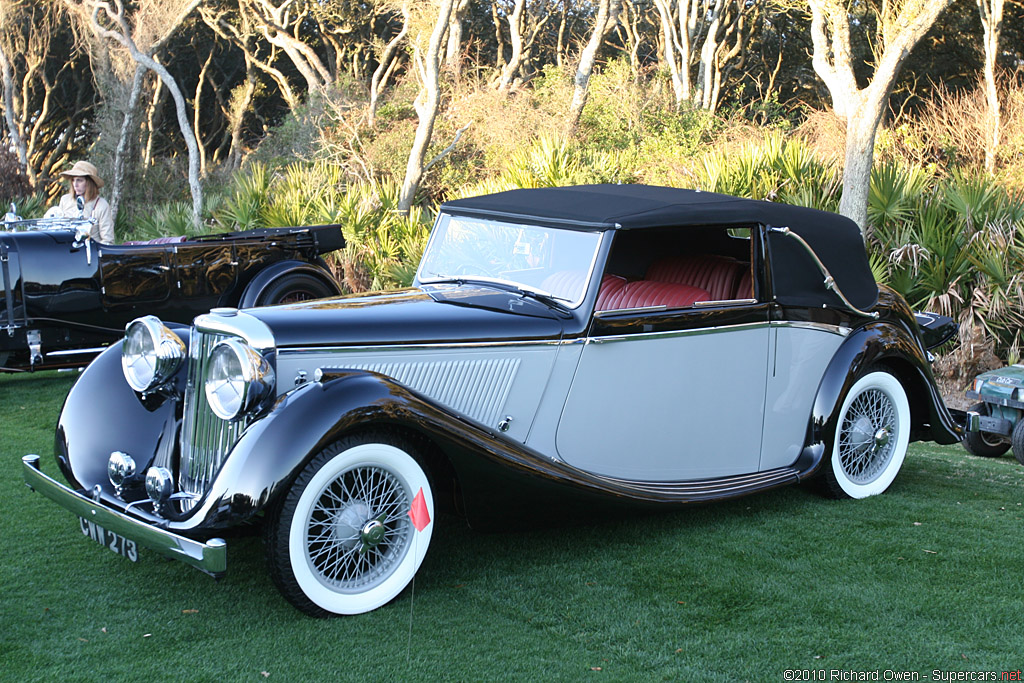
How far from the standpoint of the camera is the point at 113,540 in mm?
3570

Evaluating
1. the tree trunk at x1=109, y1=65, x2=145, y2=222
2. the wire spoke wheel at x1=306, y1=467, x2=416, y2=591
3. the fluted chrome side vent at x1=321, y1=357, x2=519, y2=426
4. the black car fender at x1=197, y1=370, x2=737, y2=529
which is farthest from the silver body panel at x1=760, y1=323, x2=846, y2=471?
the tree trunk at x1=109, y1=65, x2=145, y2=222

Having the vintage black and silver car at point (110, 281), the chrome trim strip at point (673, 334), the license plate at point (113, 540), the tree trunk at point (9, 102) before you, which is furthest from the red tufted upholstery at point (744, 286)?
the tree trunk at point (9, 102)

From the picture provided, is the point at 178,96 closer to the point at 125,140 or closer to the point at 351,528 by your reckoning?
the point at 125,140

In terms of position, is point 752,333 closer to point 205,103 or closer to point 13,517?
point 13,517

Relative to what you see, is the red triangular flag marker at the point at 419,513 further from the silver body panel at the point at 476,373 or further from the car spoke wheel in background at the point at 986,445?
the car spoke wheel in background at the point at 986,445

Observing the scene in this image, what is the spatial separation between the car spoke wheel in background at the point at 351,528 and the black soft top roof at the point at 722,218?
4.87 feet

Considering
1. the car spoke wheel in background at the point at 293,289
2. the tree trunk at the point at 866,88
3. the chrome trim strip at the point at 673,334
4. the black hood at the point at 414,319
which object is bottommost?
the car spoke wheel in background at the point at 293,289

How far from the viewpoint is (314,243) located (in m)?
9.03

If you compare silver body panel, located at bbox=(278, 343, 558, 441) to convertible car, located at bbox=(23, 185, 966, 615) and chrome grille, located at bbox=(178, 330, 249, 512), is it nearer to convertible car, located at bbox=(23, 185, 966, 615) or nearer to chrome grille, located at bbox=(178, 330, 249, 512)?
convertible car, located at bbox=(23, 185, 966, 615)

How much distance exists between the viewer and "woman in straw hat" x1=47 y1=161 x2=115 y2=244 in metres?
8.72

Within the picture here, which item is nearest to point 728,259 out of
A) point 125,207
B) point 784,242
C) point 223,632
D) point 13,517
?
point 784,242

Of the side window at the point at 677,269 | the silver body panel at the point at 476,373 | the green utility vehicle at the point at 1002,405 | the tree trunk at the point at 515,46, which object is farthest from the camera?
the tree trunk at the point at 515,46

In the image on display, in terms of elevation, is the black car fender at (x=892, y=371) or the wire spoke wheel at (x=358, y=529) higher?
the black car fender at (x=892, y=371)

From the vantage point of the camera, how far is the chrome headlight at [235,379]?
3.48 m
